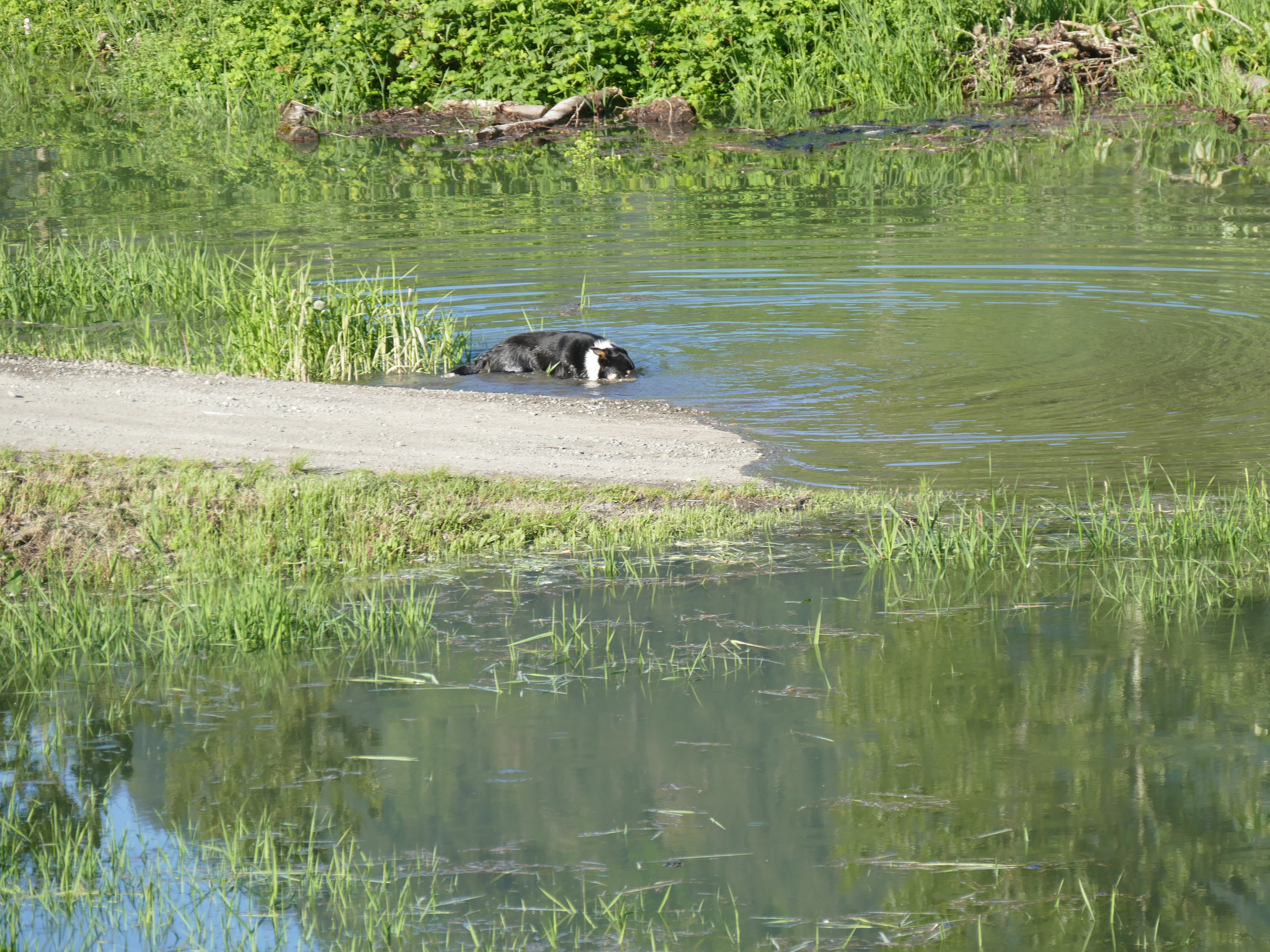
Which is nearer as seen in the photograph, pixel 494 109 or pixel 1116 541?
pixel 1116 541

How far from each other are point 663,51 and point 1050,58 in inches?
228

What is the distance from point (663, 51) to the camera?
22.9 metres

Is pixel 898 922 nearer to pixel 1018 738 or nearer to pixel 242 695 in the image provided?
pixel 1018 738

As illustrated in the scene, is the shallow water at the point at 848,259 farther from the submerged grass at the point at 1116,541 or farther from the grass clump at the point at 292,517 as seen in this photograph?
the grass clump at the point at 292,517

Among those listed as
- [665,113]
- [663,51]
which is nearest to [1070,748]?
[665,113]

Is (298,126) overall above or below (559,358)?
above

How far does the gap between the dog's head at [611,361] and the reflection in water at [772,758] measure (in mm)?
4152

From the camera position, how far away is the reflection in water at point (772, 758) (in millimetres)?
3873

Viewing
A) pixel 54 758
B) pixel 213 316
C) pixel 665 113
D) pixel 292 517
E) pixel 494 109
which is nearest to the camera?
pixel 54 758

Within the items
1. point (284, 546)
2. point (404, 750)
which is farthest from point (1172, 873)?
point (284, 546)

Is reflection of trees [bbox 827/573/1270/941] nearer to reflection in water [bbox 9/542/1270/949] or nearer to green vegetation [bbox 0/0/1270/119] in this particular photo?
reflection in water [bbox 9/542/1270/949]

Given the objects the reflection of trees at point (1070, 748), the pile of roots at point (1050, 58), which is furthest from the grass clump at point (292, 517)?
the pile of roots at point (1050, 58)

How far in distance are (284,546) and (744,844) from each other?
3.29 m

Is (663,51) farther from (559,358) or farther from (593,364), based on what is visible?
(593,364)
